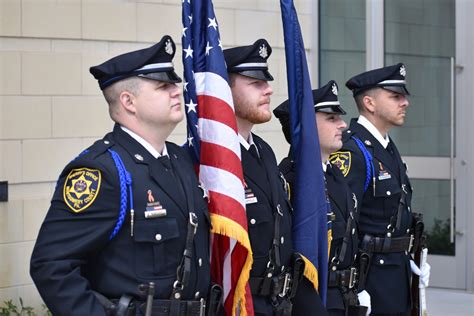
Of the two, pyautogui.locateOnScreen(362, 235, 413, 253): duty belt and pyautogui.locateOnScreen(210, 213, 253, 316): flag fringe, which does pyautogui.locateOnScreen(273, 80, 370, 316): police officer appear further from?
pyautogui.locateOnScreen(210, 213, 253, 316): flag fringe

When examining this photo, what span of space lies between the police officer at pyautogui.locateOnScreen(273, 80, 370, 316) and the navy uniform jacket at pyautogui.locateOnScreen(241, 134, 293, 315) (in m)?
0.74

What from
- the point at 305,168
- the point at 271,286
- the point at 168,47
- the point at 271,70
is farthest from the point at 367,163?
the point at 271,70

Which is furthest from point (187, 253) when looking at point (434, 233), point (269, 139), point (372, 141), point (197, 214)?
point (434, 233)

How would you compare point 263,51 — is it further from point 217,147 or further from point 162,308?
point 162,308

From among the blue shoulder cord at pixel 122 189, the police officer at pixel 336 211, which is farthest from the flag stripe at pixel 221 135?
the police officer at pixel 336 211

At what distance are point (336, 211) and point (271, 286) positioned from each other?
1.09 metres

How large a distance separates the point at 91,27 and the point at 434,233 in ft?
12.5

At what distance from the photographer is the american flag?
441 cm

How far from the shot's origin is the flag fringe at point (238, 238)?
4.33 m

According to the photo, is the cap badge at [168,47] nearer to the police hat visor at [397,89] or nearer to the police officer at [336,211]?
the police officer at [336,211]

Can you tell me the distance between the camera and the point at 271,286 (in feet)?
15.3

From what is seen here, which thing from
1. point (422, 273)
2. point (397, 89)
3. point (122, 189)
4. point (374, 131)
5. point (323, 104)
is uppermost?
point (397, 89)

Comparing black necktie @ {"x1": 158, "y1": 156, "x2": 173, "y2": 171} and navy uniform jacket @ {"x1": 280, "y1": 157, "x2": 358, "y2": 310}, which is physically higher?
black necktie @ {"x1": 158, "y1": 156, "x2": 173, "y2": 171}

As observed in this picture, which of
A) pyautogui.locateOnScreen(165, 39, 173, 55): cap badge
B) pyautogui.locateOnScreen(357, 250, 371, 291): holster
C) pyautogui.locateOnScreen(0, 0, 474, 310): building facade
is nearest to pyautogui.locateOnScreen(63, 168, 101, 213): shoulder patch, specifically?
pyautogui.locateOnScreen(165, 39, 173, 55): cap badge
